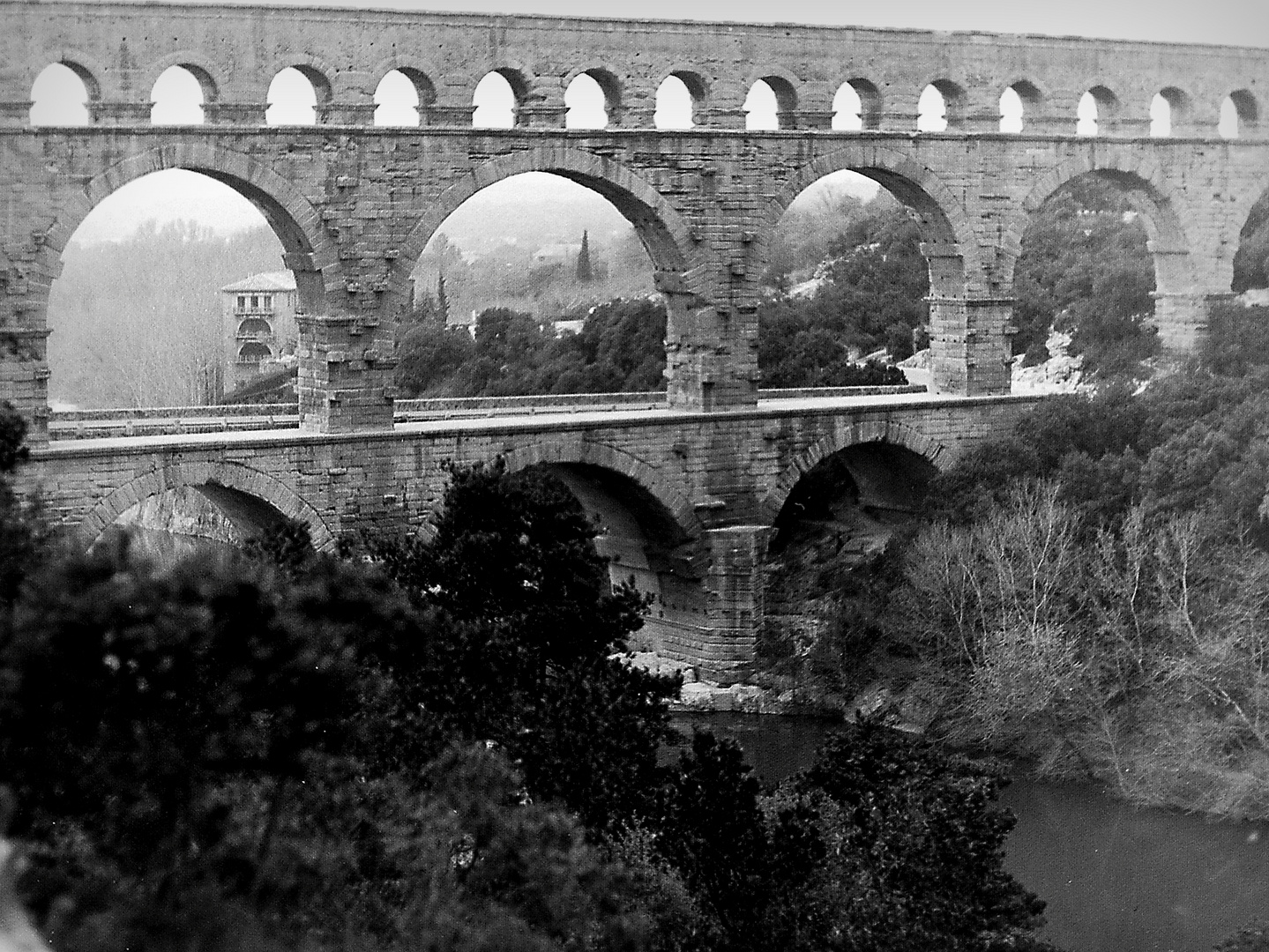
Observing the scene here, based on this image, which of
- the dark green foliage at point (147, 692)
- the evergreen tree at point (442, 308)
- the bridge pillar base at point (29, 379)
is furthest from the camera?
the evergreen tree at point (442, 308)

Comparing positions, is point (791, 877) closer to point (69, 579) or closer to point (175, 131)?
point (69, 579)

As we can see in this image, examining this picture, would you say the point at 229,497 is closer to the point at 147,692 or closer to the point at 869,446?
the point at 869,446

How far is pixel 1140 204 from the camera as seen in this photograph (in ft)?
104

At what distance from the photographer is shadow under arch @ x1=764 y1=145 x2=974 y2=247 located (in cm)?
2695

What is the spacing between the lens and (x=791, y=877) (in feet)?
50.3

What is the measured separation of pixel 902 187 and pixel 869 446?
12.5 ft

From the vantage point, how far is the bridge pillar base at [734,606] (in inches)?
1038

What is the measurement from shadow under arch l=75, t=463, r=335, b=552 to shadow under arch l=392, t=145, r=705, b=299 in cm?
326

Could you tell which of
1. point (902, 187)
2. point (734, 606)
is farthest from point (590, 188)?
point (734, 606)

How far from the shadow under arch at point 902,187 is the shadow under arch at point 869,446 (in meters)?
2.95

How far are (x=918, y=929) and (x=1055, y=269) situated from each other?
26851mm

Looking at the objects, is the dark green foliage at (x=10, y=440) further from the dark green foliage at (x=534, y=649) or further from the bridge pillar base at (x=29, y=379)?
the bridge pillar base at (x=29, y=379)

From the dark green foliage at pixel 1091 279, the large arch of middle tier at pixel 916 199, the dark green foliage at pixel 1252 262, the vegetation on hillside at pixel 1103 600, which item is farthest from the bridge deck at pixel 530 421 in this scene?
the dark green foliage at pixel 1252 262

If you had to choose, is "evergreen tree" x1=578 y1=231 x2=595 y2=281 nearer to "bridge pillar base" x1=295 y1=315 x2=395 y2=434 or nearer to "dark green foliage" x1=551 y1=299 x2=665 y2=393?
"dark green foliage" x1=551 y1=299 x2=665 y2=393
